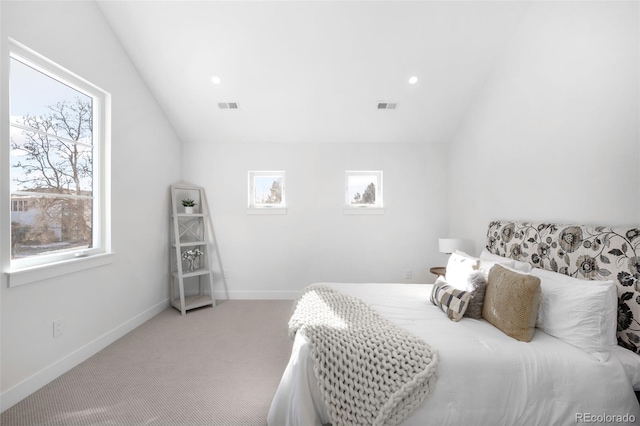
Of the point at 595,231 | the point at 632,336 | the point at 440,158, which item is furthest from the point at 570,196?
the point at 440,158

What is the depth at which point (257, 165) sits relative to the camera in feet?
12.7

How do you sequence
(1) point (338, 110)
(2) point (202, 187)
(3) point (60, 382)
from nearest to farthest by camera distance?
(3) point (60, 382) → (1) point (338, 110) → (2) point (202, 187)

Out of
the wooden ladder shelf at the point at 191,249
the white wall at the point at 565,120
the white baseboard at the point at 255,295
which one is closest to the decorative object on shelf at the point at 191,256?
the wooden ladder shelf at the point at 191,249

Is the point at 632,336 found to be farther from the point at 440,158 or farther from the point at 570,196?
the point at 440,158

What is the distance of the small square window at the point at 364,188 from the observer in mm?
3916

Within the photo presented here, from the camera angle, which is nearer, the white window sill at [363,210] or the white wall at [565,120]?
the white wall at [565,120]

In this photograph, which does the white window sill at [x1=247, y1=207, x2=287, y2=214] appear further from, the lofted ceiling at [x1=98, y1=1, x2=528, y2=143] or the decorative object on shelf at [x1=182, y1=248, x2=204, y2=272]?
the lofted ceiling at [x1=98, y1=1, x2=528, y2=143]

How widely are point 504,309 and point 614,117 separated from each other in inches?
54.6

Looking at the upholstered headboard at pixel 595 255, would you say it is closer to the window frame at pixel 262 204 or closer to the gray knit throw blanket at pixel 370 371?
the gray knit throw blanket at pixel 370 371

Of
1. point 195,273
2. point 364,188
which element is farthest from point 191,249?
point 364,188

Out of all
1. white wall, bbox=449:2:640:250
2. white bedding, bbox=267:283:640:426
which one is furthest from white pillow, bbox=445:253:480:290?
white wall, bbox=449:2:640:250

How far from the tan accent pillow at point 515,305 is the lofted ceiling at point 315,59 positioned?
7.30ft

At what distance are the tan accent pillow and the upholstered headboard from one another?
38cm

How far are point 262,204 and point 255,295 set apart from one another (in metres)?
1.29
